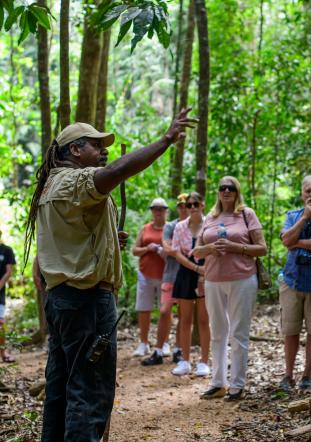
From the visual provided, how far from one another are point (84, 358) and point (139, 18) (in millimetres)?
2081

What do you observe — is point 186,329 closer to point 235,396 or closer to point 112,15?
point 235,396

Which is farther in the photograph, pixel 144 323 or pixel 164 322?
pixel 144 323

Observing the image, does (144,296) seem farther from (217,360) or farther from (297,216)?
(297,216)

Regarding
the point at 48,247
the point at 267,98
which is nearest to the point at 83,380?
the point at 48,247

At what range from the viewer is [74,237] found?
4184 mm

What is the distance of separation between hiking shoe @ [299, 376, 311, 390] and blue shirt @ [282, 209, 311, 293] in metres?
0.90

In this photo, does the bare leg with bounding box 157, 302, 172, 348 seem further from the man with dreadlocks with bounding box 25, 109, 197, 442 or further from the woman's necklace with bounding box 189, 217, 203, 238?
the man with dreadlocks with bounding box 25, 109, 197, 442

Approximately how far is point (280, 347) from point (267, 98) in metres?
6.70

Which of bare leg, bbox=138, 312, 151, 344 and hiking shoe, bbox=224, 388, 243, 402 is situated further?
bare leg, bbox=138, 312, 151, 344

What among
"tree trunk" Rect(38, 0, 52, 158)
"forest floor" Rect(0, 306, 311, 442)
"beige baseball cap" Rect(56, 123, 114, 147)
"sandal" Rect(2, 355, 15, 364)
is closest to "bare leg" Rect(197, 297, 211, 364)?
"forest floor" Rect(0, 306, 311, 442)

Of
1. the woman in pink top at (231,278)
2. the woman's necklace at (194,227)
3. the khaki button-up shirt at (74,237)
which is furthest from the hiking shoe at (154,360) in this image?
the khaki button-up shirt at (74,237)

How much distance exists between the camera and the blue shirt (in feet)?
23.1

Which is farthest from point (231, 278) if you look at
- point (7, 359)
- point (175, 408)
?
point (7, 359)

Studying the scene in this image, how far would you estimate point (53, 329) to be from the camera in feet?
14.4
